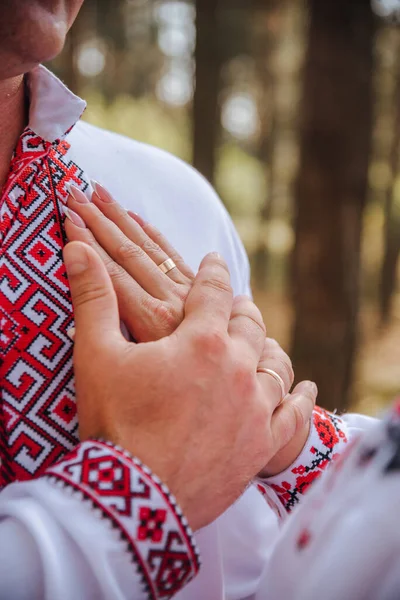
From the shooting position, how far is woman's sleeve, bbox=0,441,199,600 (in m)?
0.91

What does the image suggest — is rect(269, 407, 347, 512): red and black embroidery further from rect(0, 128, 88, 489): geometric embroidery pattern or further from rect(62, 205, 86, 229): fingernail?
rect(62, 205, 86, 229): fingernail

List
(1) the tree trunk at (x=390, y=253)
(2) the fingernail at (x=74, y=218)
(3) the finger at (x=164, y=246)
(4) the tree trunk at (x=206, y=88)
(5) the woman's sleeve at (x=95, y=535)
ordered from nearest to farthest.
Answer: (5) the woman's sleeve at (x=95, y=535), (2) the fingernail at (x=74, y=218), (3) the finger at (x=164, y=246), (4) the tree trunk at (x=206, y=88), (1) the tree trunk at (x=390, y=253)

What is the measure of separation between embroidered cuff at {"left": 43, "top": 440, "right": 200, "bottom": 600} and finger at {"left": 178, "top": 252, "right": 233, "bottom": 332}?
0.96ft

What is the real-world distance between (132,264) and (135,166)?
44 cm

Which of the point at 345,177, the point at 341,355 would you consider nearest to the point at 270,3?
the point at 345,177

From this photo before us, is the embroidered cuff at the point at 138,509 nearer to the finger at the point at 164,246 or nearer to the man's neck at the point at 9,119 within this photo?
the finger at the point at 164,246

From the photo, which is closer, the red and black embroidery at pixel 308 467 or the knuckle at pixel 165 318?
the knuckle at pixel 165 318

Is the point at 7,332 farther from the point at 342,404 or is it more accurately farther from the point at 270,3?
the point at 270,3

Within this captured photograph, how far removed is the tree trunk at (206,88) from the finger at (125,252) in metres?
5.42

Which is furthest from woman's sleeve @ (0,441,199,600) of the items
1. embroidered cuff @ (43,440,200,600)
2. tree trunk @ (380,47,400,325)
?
tree trunk @ (380,47,400,325)

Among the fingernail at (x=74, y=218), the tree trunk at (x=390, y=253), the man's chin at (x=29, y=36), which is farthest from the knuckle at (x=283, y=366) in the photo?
the tree trunk at (x=390, y=253)

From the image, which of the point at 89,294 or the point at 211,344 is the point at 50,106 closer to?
the point at 89,294

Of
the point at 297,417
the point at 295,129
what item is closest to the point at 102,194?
the point at 297,417

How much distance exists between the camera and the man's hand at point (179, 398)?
101 centimetres
